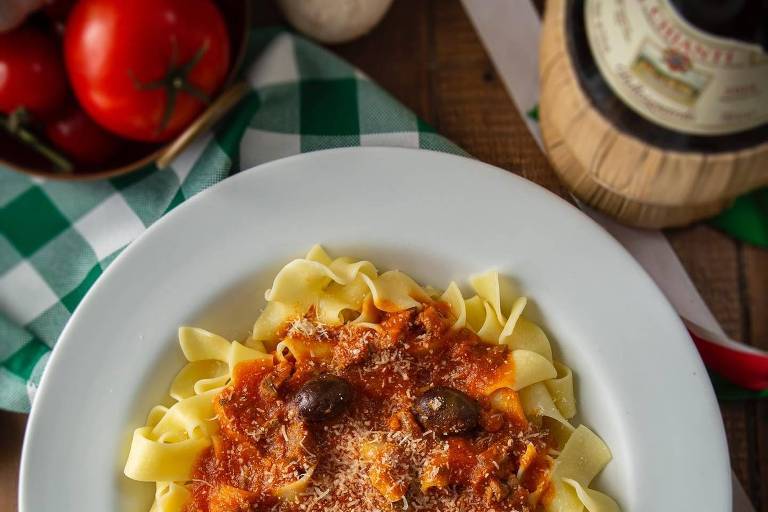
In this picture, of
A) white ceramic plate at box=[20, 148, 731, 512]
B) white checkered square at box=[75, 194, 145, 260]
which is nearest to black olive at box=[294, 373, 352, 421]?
white ceramic plate at box=[20, 148, 731, 512]

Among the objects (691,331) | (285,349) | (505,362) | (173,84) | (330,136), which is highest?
(173,84)

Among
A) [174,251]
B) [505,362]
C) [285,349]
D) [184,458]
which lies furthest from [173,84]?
[505,362]

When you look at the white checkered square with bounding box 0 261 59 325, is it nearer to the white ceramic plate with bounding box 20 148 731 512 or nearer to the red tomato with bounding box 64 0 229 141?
the white ceramic plate with bounding box 20 148 731 512

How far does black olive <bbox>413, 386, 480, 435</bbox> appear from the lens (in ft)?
13.0

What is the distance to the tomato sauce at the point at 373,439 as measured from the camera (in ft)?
13.2

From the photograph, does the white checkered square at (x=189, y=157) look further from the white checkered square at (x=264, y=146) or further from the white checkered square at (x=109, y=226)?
the white checkered square at (x=109, y=226)

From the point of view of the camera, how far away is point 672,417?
404cm

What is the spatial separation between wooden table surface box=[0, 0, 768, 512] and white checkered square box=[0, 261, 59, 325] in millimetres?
563

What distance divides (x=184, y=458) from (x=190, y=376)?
414 mm

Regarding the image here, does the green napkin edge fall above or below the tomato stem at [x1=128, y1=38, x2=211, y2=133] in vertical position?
below

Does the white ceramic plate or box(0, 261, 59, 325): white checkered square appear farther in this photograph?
box(0, 261, 59, 325): white checkered square

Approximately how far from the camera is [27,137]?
455 cm

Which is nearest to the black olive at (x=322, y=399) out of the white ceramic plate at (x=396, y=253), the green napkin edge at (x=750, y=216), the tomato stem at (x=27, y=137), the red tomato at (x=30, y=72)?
the white ceramic plate at (x=396, y=253)

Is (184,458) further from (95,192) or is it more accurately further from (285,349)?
(95,192)
